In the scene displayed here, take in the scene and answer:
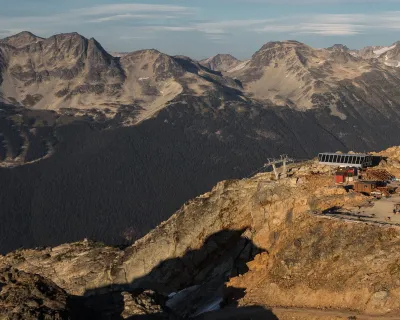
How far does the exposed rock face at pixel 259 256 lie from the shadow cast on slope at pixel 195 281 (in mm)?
218

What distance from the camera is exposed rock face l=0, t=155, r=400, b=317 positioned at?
65.2 m

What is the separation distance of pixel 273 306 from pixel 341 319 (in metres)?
8.93

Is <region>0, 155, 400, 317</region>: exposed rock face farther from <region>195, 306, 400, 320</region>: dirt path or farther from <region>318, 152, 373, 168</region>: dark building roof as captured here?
<region>318, 152, 373, 168</region>: dark building roof

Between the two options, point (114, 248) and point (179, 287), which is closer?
point (179, 287)

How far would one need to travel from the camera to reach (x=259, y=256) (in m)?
77.3

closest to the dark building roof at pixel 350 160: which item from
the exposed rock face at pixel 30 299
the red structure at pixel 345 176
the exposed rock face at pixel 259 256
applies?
the exposed rock face at pixel 259 256

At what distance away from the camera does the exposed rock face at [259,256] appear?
214 feet

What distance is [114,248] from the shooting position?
115m

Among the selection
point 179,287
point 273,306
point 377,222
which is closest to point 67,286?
point 179,287

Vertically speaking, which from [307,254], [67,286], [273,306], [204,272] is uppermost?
[307,254]

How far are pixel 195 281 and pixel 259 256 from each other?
18.4m

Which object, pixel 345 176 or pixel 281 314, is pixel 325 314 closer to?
pixel 281 314

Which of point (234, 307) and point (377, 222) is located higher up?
point (377, 222)

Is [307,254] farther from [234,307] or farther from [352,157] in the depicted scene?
[352,157]
